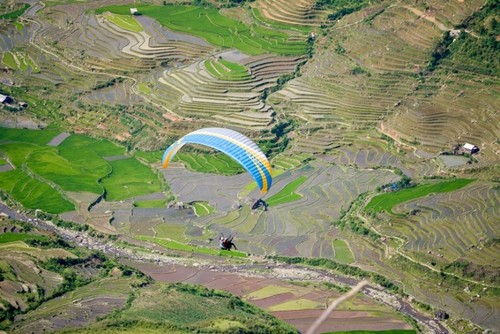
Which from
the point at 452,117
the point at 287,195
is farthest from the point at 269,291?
the point at 452,117

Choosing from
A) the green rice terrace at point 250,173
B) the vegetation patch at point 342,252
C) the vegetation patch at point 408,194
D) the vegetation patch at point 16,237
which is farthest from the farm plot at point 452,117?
the vegetation patch at point 16,237

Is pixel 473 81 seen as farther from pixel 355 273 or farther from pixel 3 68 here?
pixel 3 68

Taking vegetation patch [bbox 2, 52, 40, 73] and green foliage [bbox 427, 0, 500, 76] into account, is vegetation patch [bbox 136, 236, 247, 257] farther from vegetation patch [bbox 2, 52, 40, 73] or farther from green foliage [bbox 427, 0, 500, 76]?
vegetation patch [bbox 2, 52, 40, 73]

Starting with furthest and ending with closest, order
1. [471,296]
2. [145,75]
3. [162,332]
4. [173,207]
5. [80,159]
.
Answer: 1. [145,75]
2. [80,159]
3. [173,207]
4. [471,296]
5. [162,332]

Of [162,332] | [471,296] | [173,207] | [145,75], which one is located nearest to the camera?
[162,332]

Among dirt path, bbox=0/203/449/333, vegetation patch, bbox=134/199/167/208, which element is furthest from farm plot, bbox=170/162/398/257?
dirt path, bbox=0/203/449/333

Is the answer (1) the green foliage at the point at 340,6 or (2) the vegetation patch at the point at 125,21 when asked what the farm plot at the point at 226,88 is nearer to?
(1) the green foliage at the point at 340,6

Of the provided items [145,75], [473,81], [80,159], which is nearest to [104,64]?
[145,75]

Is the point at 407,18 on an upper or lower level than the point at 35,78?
upper
